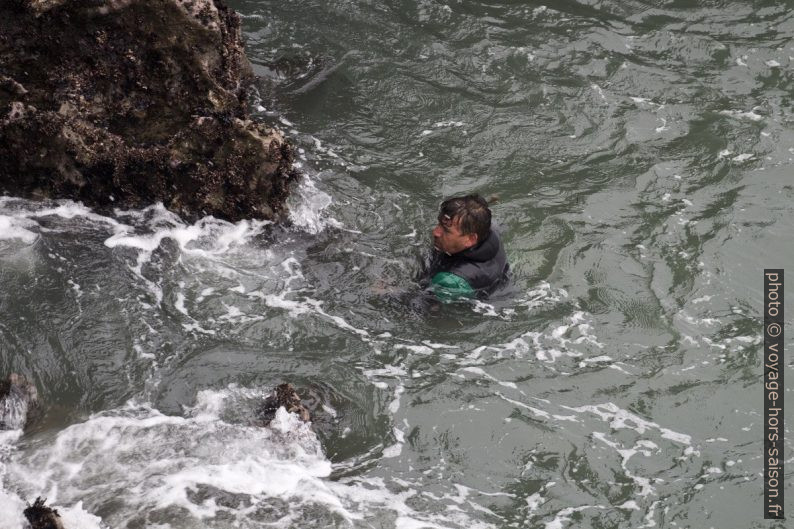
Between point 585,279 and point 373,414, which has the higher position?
point 585,279

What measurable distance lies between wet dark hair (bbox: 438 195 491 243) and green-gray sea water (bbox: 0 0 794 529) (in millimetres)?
820

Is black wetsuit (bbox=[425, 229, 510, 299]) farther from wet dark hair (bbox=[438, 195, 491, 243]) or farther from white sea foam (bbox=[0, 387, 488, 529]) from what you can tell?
white sea foam (bbox=[0, 387, 488, 529])

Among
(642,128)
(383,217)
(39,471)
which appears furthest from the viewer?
(642,128)

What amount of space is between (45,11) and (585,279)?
532 cm

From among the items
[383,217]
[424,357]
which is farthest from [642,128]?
[424,357]

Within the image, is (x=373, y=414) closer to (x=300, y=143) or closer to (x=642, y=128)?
(x=300, y=143)

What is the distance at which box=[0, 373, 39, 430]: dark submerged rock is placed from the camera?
5406 mm

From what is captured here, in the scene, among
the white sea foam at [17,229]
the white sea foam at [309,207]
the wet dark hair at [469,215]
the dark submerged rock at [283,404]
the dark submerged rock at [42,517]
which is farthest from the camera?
the white sea foam at [309,207]

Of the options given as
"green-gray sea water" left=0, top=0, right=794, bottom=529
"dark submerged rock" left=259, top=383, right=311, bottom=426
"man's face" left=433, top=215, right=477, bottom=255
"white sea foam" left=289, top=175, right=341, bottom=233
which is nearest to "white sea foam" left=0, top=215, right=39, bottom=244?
"green-gray sea water" left=0, top=0, right=794, bottom=529

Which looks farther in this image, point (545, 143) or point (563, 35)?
point (563, 35)

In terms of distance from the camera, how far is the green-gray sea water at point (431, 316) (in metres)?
5.45

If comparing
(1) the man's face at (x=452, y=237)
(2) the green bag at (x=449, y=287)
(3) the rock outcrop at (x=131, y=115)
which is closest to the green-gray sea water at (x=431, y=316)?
(2) the green bag at (x=449, y=287)

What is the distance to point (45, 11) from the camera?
6.70 metres

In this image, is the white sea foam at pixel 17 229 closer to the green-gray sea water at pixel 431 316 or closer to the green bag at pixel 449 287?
the green-gray sea water at pixel 431 316
